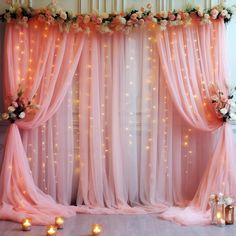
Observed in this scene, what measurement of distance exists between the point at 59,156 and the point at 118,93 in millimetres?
954

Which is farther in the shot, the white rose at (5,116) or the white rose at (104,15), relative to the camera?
the white rose at (104,15)

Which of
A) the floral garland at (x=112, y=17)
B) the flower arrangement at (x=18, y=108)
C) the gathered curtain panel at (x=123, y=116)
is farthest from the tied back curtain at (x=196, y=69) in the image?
the flower arrangement at (x=18, y=108)

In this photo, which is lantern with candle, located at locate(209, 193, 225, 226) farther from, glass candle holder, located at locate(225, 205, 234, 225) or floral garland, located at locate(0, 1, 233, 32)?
floral garland, located at locate(0, 1, 233, 32)

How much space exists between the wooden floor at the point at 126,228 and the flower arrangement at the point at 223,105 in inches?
46.2

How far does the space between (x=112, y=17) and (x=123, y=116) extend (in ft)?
3.57

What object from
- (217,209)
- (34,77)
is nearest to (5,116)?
(34,77)

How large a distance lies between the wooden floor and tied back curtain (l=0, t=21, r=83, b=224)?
43 cm

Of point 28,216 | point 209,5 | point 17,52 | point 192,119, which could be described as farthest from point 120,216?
point 209,5

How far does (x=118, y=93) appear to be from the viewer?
4.84 meters

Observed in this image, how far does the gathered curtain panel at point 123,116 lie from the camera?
4707 millimetres

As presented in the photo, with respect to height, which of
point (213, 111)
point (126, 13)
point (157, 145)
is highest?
point (126, 13)

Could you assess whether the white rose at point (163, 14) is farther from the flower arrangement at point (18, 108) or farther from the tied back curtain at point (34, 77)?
the flower arrangement at point (18, 108)

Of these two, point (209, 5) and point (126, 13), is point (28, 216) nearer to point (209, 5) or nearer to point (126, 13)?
point (126, 13)

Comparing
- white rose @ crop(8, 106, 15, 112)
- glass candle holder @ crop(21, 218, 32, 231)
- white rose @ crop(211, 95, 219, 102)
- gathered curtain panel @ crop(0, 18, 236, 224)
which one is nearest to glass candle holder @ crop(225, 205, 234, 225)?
gathered curtain panel @ crop(0, 18, 236, 224)
